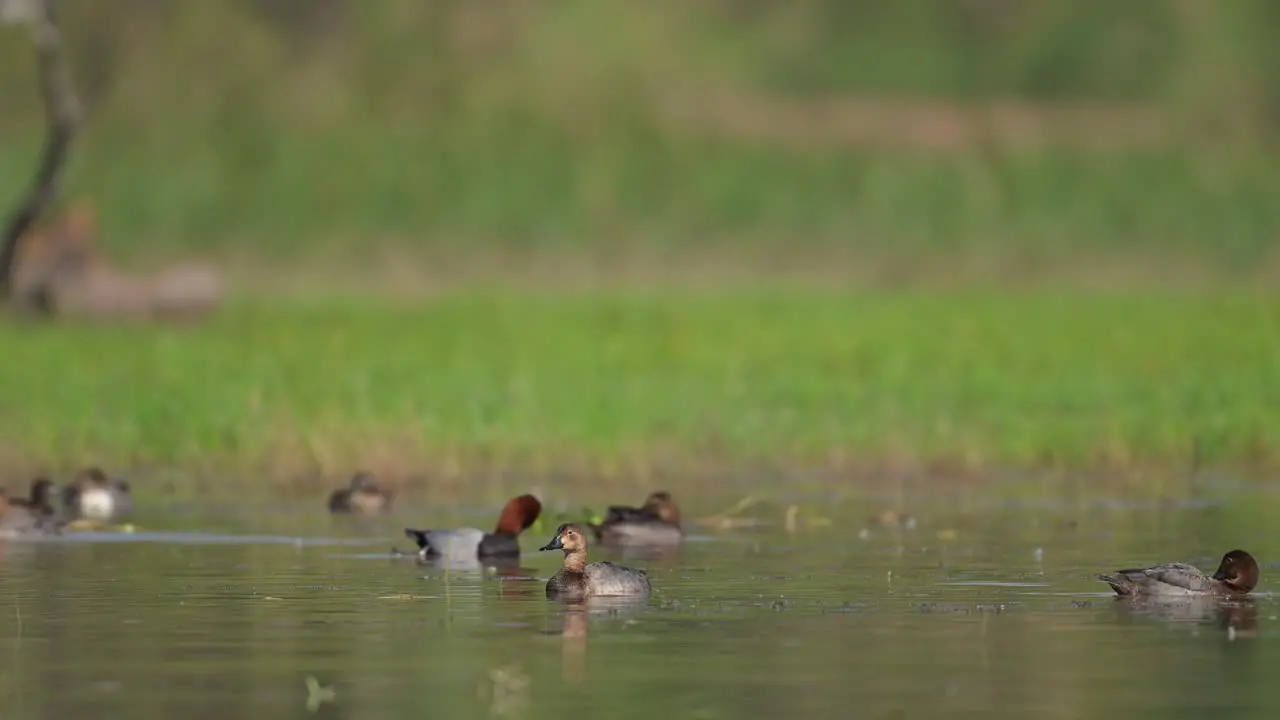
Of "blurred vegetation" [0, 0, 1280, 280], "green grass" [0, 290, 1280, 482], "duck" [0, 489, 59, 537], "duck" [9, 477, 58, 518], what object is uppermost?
"blurred vegetation" [0, 0, 1280, 280]

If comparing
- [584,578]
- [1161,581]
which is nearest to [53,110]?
[584,578]

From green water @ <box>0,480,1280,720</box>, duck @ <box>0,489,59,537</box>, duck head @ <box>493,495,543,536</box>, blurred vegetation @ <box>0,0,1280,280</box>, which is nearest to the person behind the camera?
green water @ <box>0,480,1280,720</box>

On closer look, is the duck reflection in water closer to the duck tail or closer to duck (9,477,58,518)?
the duck tail

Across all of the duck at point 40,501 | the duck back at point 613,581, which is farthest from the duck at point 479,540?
the duck at point 40,501

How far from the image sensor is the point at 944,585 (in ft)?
62.1

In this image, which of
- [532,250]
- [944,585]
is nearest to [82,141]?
[532,250]

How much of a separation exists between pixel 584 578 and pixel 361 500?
22.4 ft

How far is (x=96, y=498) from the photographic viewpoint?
24453 mm

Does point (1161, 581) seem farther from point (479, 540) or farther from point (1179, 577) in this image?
point (479, 540)

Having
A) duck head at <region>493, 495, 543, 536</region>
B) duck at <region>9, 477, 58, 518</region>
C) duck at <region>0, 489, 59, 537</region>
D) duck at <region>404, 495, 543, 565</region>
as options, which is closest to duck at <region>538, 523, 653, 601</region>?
duck at <region>404, 495, 543, 565</region>

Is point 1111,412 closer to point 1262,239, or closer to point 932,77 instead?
point 1262,239

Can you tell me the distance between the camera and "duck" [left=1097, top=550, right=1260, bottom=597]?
1788 cm

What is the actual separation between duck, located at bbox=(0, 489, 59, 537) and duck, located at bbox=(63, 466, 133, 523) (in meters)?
0.94

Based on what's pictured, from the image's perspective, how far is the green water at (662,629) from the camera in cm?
1380
